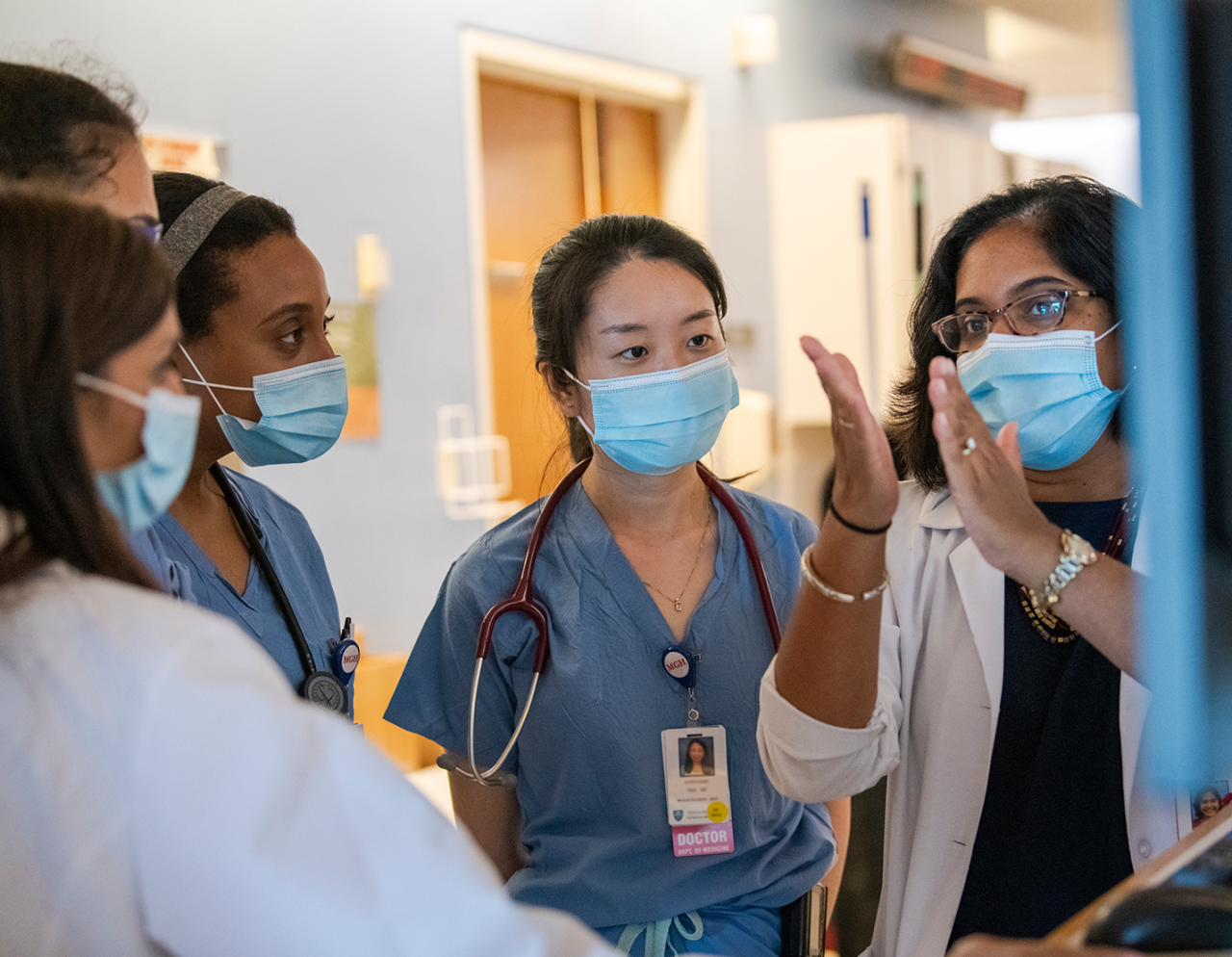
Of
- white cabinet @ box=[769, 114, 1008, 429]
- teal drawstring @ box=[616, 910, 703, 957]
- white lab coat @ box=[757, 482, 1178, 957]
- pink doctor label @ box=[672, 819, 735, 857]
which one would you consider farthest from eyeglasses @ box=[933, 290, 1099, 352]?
white cabinet @ box=[769, 114, 1008, 429]

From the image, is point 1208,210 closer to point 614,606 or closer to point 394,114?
point 614,606

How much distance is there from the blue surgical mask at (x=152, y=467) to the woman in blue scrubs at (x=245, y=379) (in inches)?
23.7

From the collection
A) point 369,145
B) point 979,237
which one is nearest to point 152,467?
point 979,237

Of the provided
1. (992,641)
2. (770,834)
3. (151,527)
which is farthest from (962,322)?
(151,527)

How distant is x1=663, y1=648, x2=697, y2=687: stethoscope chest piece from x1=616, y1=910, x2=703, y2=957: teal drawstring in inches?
11.3

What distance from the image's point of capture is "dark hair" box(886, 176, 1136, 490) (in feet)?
4.51

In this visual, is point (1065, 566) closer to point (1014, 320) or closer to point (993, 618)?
point (993, 618)

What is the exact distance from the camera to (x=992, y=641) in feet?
4.33

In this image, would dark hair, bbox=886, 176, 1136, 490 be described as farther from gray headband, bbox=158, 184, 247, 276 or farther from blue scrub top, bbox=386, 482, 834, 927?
gray headband, bbox=158, 184, 247, 276

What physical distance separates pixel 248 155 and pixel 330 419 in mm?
1914

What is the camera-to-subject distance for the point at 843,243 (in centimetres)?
491

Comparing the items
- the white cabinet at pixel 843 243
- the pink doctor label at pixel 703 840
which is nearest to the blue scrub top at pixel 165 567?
the pink doctor label at pixel 703 840

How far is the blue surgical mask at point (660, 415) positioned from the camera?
5.19 feet

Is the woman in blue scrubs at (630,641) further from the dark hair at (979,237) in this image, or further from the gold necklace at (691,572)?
the dark hair at (979,237)
